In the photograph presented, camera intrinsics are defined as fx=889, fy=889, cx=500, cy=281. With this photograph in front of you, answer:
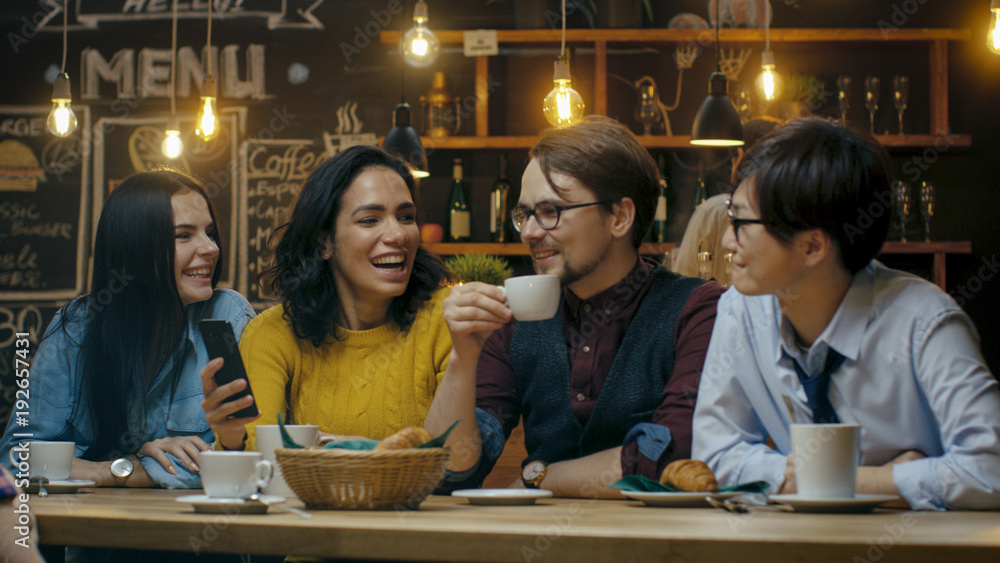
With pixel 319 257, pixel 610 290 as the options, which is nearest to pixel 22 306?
pixel 319 257

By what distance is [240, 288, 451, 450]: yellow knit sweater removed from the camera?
1.93 metres

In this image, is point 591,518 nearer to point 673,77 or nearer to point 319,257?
point 319,257

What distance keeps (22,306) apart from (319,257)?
328 cm

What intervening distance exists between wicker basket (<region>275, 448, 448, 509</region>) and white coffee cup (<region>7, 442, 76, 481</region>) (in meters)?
0.57

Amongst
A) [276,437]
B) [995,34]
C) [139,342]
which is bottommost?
[276,437]

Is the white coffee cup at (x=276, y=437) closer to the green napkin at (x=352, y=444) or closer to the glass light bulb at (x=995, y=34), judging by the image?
the green napkin at (x=352, y=444)

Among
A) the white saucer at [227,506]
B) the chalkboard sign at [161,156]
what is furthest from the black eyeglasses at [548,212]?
the chalkboard sign at [161,156]

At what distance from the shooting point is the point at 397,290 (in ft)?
6.53

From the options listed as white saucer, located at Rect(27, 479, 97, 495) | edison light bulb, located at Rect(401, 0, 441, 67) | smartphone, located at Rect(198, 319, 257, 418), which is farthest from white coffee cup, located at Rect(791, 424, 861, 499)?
edison light bulb, located at Rect(401, 0, 441, 67)

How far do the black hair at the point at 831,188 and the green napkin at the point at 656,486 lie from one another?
44 centimetres

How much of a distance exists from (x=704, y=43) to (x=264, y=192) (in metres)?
2.32

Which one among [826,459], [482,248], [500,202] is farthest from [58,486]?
[500,202]

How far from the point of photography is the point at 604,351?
6.07 feet

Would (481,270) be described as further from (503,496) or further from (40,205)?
(40,205)
